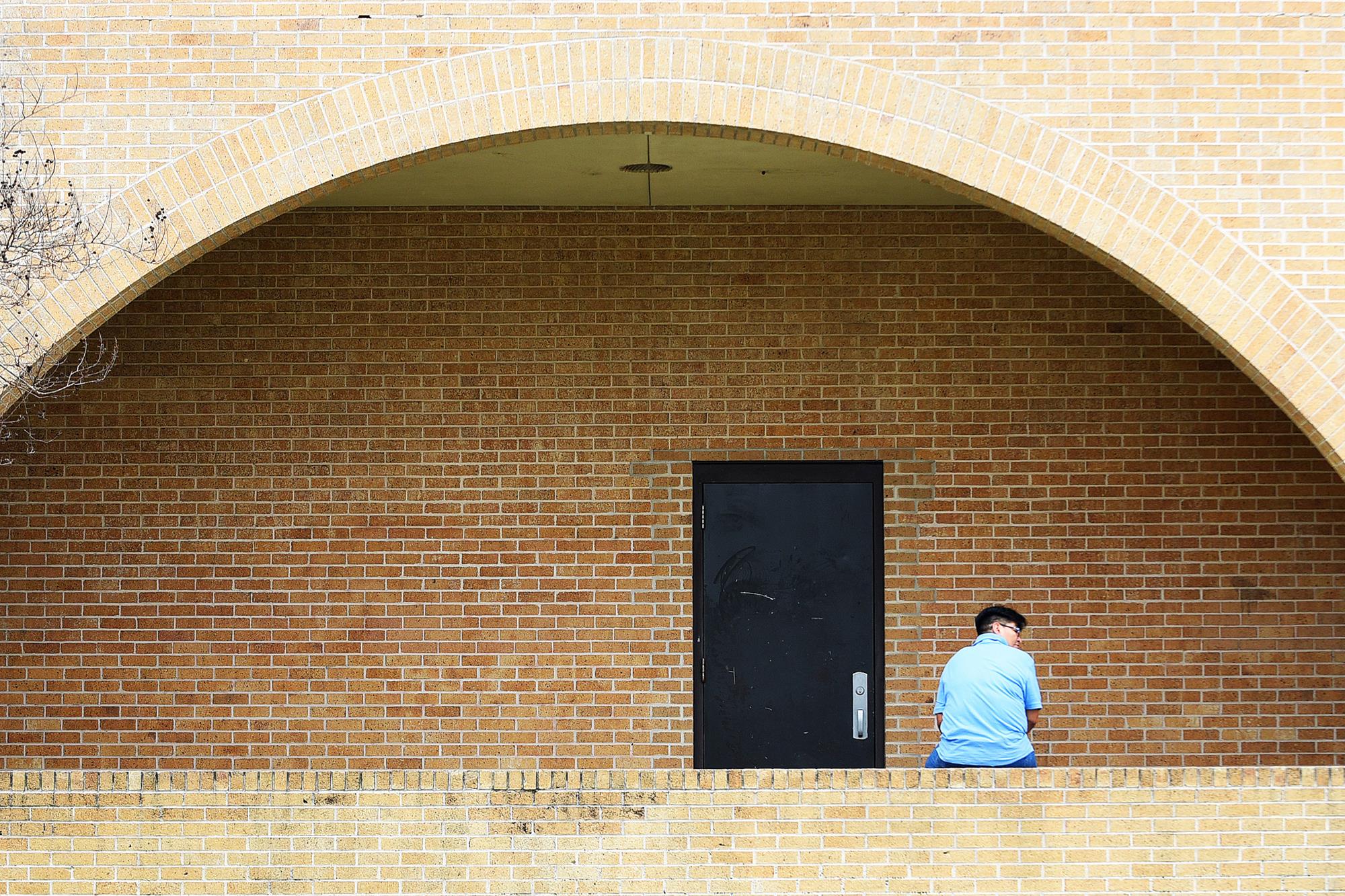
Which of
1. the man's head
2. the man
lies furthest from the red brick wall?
the man

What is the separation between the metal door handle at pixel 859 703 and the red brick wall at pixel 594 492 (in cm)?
20

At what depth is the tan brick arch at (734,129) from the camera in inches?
254

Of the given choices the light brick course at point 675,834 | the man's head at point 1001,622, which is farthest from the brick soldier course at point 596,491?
the light brick course at point 675,834

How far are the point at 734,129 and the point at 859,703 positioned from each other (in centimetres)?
377

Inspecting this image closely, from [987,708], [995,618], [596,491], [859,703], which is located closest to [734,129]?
[995,618]

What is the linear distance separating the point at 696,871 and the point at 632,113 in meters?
3.38

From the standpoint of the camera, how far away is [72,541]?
337 inches

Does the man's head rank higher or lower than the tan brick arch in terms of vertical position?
lower

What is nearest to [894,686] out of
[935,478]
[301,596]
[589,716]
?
[935,478]

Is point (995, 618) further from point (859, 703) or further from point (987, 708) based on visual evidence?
point (859, 703)

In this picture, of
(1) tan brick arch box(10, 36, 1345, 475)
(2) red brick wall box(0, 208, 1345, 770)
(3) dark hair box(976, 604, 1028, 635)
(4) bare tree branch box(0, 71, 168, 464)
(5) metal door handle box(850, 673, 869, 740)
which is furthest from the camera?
(5) metal door handle box(850, 673, 869, 740)

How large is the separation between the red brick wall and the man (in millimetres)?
2060

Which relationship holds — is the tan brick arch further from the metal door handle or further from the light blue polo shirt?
the metal door handle

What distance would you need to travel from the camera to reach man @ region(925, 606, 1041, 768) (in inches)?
247
